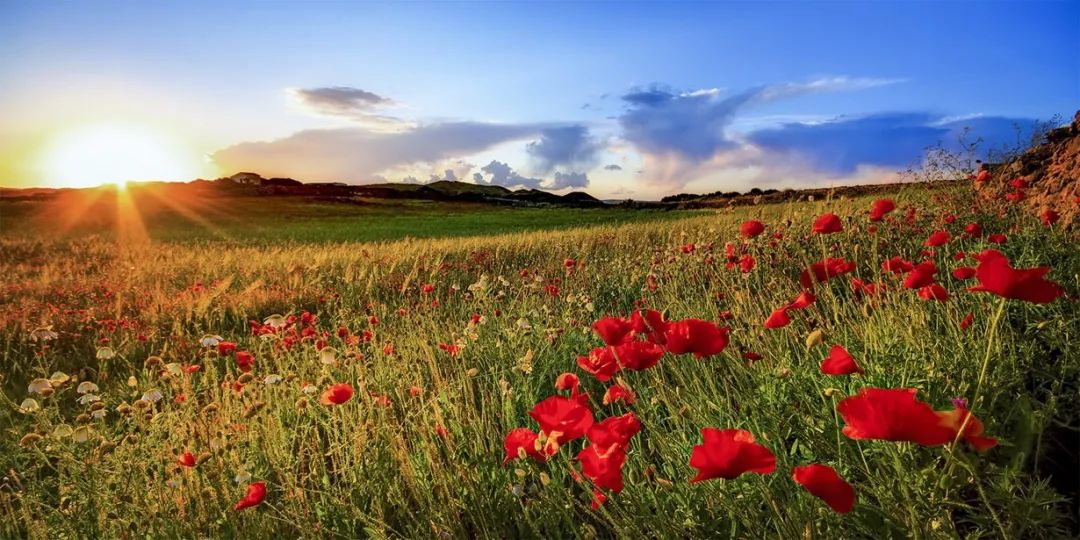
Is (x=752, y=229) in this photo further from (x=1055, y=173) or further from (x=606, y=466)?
(x=1055, y=173)

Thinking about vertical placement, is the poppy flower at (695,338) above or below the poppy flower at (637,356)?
above

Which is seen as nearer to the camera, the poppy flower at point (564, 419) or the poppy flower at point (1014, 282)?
the poppy flower at point (1014, 282)

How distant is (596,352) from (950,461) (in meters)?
0.99

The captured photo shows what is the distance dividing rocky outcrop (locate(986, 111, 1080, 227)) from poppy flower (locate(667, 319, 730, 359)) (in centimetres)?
565

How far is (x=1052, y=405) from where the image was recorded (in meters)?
2.11

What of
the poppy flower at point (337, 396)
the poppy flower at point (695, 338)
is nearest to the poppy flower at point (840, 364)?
the poppy flower at point (695, 338)

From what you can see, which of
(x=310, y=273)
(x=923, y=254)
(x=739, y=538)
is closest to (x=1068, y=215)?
(x=923, y=254)

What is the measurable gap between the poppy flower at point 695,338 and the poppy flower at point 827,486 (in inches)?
19.8

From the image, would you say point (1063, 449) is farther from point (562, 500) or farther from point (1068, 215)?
point (1068, 215)

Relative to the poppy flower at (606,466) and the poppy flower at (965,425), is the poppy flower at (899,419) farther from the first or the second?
the poppy flower at (606,466)

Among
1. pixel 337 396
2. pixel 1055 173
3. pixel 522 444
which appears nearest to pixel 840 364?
pixel 522 444

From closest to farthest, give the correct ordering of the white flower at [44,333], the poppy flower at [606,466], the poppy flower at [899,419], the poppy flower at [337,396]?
the poppy flower at [899,419]
the poppy flower at [606,466]
the poppy flower at [337,396]
the white flower at [44,333]

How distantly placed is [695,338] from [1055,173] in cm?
764

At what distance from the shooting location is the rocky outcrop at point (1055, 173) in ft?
19.8
